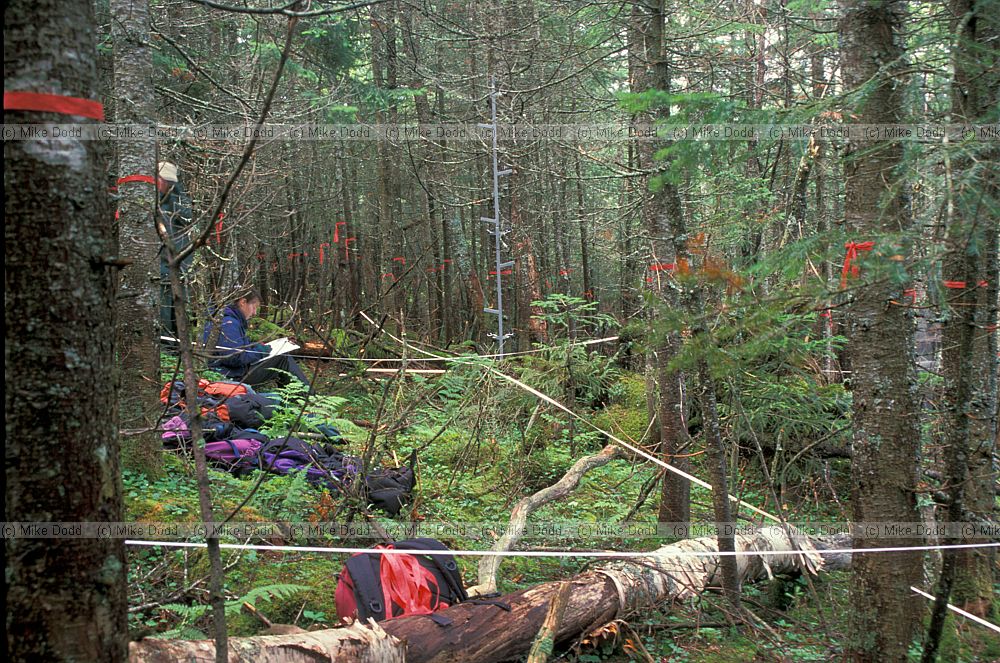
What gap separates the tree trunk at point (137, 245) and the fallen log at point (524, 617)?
2740 mm

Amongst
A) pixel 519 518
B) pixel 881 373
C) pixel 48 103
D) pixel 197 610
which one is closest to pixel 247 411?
pixel 519 518

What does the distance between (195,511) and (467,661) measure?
2.49m

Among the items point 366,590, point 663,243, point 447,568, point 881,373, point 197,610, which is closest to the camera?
point 881,373

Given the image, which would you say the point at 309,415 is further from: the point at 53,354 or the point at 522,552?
the point at 53,354

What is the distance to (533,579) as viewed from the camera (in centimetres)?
548

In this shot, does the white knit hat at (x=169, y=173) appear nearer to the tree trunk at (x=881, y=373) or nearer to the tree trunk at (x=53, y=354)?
the tree trunk at (x=53, y=354)

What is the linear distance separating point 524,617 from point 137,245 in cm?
419

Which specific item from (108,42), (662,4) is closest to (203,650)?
(662,4)

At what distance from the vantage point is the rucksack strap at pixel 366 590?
408 centimetres

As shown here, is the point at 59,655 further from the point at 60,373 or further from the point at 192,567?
the point at 192,567

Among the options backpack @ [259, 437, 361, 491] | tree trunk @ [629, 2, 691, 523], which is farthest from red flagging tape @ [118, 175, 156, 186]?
tree trunk @ [629, 2, 691, 523]

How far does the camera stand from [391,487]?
6172 millimetres

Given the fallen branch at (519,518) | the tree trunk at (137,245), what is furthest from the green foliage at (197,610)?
the tree trunk at (137,245)

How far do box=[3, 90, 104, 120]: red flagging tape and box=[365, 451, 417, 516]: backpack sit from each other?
14.2ft
